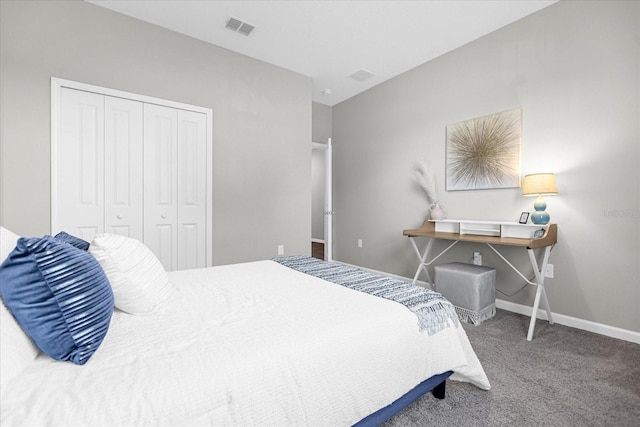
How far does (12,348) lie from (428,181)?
11.6ft

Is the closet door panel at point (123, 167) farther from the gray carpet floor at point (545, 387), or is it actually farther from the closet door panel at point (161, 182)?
the gray carpet floor at point (545, 387)

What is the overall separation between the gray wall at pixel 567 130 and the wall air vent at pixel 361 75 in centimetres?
52

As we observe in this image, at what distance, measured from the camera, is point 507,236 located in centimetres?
274

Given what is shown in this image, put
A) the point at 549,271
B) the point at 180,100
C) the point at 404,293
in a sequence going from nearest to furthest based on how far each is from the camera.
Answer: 1. the point at 404,293
2. the point at 549,271
3. the point at 180,100

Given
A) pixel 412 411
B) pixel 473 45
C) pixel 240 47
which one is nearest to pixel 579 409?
pixel 412 411

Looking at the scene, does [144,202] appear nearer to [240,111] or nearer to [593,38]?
[240,111]

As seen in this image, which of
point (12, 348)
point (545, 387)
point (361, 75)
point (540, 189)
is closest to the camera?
point (12, 348)

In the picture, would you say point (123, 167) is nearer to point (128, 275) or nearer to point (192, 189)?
point (192, 189)

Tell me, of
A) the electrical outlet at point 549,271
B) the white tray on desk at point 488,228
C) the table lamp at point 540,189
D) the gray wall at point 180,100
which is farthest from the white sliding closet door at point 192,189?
the electrical outlet at point 549,271

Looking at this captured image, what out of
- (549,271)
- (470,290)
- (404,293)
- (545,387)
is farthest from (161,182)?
(549,271)

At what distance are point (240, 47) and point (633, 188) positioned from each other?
3718 mm

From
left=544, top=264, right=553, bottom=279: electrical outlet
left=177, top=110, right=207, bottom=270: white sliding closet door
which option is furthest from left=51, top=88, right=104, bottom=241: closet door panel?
left=544, top=264, right=553, bottom=279: electrical outlet

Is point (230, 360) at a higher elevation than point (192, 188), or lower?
lower

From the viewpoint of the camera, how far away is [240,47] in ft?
10.9
